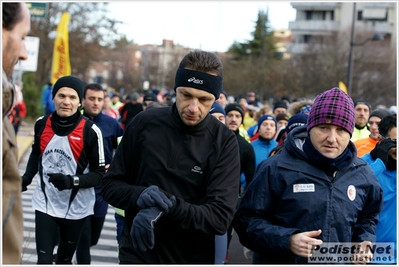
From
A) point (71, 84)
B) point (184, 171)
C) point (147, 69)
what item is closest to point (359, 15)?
point (147, 69)

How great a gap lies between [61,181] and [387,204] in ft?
9.78

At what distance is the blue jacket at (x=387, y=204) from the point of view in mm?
Answer: 5348

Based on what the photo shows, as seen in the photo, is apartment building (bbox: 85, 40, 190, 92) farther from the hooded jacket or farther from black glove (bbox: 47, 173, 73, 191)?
the hooded jacket

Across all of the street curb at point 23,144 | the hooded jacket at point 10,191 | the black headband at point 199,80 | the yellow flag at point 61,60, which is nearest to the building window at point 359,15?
the street curb at point 23,144

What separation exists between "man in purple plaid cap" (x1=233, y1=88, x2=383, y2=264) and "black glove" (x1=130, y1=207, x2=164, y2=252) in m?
0.67

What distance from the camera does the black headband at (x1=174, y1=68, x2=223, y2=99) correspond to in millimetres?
4066

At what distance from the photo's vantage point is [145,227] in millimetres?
3775

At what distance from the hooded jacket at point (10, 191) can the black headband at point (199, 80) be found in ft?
4.66

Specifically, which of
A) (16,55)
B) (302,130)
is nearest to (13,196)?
(16,55)

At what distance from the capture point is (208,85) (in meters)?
4.09

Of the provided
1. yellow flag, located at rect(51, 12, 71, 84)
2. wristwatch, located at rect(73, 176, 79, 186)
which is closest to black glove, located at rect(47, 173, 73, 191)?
wristwatch, located at rect(73, 176, 79, 186)

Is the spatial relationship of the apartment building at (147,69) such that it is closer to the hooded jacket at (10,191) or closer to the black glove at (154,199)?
the black glove at (154,199)

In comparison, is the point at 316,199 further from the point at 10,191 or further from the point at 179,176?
the point at 10,191

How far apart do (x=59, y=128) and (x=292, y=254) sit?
334cm
